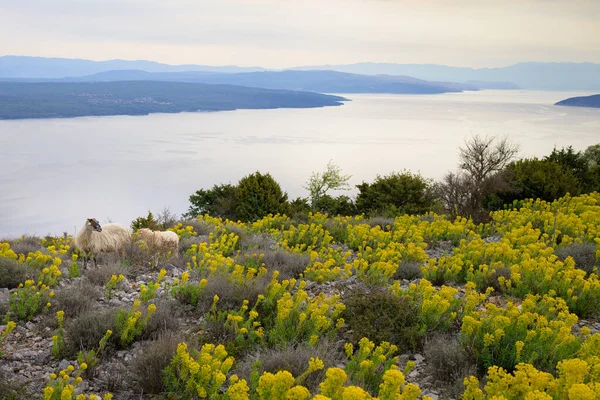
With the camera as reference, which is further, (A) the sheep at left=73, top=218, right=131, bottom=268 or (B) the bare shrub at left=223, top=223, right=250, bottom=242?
(B) the bare shrub at left=223, top=223, right=250, bottom=242

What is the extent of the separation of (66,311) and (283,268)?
140 inches

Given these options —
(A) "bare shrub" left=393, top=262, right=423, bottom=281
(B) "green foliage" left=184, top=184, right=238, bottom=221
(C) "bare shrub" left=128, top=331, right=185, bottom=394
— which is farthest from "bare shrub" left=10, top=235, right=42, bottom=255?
(B) "green foliage" left=184, top=184, right=238, bottom=221

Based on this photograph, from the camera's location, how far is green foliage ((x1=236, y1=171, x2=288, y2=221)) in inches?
1051

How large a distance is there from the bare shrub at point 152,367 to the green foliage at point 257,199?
21214mm

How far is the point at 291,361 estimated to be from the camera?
4945mm

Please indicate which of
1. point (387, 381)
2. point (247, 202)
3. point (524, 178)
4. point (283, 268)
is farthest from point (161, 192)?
point (387, 381)

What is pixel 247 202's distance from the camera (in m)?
27.2

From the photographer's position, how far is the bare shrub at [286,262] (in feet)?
28.7

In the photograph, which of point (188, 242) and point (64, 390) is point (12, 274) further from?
point (64, 390)

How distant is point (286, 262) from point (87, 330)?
4132 mm

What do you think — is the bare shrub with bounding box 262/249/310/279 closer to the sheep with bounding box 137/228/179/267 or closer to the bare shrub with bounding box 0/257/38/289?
the sheep with bounding box 137/228/179/267

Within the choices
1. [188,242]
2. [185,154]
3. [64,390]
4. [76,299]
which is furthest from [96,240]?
[185,154]

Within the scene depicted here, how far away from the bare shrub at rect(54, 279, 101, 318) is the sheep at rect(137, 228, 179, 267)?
7.07 feet

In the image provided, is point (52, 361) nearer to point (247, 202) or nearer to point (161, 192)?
point (247, 202)
